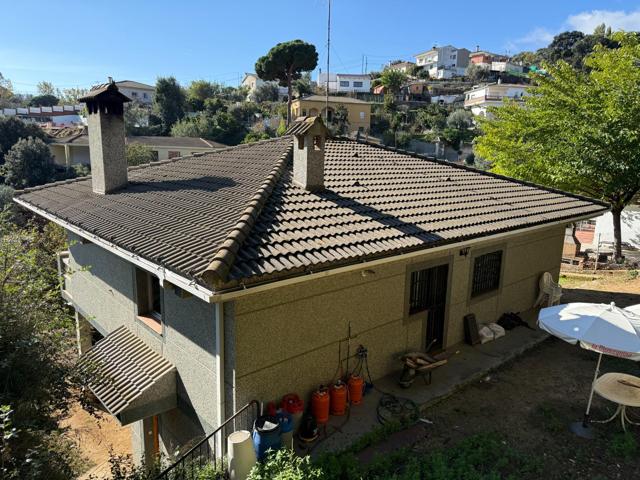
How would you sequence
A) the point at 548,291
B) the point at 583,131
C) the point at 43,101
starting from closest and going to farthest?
1. the point at 548,291
2. the point at 583,131
3. the point at 43,101

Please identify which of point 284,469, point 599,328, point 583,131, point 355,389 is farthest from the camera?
point 583,131

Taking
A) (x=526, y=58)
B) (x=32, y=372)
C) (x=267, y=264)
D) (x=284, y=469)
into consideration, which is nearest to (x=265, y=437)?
(x=284, y=469)

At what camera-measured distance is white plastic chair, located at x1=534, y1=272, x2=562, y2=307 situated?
12.6 meters

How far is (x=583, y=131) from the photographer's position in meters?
17.1

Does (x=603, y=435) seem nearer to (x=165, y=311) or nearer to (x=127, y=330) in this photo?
(x=165, y=311)

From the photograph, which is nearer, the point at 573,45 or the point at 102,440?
the point at 102,440

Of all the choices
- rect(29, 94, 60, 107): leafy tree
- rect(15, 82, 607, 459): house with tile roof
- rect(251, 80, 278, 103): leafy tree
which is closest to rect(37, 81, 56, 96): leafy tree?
rect(29, 94, 60, 107): leafy tree

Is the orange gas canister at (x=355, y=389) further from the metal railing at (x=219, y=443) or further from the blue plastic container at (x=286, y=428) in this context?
the metal railing at (x=219, y=443)

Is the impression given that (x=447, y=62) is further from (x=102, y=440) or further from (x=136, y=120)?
(x=102, y=440)

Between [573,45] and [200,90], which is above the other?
[573,45]

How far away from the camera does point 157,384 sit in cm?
749

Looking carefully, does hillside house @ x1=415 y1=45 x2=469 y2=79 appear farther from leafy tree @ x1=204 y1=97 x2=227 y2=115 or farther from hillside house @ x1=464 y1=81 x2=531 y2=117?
leafy tree @ x1=204 y1=97 x2=227 y2=115

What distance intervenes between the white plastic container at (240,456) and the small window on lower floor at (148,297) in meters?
3.57

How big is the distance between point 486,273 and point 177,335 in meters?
7.47
